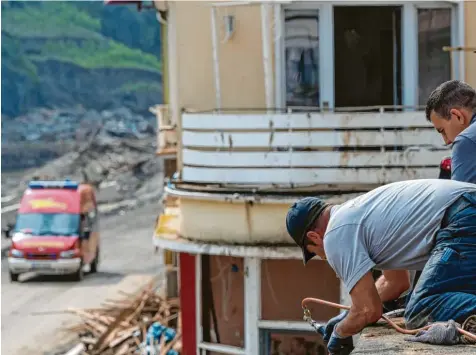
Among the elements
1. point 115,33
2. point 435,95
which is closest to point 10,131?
point 115,33

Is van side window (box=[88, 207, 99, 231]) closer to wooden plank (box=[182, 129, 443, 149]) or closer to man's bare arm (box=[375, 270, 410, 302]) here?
wooden plank (box=[182, 129, 443, 149])

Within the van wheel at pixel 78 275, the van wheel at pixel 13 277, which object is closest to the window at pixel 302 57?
the van wheel at pixel 78 275

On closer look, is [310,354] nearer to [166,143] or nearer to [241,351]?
[241,351]

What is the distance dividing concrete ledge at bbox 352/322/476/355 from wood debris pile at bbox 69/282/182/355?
919 centimetres

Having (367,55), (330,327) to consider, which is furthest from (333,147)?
(330,327)

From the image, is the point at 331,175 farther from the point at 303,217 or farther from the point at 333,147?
the point at 303,217

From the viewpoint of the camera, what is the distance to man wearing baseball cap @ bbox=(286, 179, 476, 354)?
5195mm

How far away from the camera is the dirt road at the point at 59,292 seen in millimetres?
19359

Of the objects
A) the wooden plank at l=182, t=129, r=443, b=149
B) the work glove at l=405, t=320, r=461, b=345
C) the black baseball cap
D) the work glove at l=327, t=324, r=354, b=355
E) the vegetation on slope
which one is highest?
the vegetation on slope

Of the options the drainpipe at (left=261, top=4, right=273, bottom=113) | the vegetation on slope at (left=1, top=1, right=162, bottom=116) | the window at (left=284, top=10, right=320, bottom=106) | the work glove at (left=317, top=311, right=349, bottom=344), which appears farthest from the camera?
the vegetation on slope at (left=1, top=1, right=162, bottom=116)

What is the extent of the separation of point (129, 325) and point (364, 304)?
12211 mm

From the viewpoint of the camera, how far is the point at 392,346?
521cm

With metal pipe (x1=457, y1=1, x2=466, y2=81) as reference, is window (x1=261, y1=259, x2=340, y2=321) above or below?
below

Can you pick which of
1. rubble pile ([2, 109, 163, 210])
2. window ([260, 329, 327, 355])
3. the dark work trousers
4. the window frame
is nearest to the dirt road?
window ([260, 329, 327, 355])
